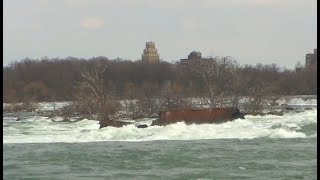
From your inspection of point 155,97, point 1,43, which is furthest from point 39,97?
point 1,43

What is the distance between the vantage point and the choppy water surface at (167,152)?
43.7 feet

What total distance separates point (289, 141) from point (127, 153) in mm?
6189

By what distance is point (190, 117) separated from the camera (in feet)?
86.1

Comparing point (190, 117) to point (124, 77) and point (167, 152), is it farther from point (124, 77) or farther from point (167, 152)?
point (124, 77)

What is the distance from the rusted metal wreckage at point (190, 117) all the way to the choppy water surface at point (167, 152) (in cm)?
90

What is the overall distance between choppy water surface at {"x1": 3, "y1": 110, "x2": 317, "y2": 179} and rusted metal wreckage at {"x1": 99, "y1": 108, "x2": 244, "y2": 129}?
900 millimetres

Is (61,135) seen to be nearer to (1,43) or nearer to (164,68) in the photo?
(1,43)

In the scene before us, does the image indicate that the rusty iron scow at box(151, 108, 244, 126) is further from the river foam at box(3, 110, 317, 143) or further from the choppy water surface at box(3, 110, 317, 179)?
the choppy water surface at box(3, 110, 317, 179)

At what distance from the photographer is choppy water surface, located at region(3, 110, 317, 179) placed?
1333cm

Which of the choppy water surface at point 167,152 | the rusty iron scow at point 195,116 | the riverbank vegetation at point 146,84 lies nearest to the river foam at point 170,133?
the choppy water surface at point 167,152

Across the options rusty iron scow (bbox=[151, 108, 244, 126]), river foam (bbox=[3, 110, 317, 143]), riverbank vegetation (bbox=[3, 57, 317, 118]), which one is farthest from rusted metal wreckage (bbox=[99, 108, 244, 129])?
riverbank vegetation (bbox=[3, 57, 317, 118])

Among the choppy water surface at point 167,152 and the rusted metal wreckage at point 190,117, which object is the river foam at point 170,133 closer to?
the choppy water surface at point 167,152

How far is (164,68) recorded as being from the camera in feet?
311

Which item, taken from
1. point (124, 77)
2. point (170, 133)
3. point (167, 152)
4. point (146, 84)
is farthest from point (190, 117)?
point (124, 77)
